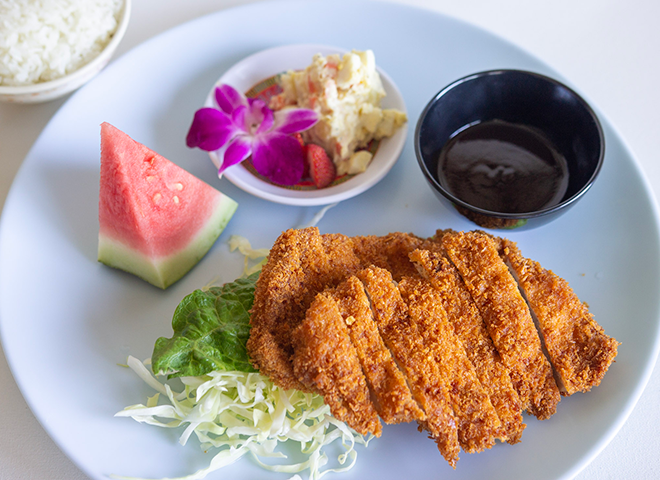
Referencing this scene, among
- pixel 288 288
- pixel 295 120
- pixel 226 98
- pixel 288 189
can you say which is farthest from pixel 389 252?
pixel 226 98

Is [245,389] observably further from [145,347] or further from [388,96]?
[388,96]

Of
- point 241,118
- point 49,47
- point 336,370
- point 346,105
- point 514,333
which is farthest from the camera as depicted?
point 49,47

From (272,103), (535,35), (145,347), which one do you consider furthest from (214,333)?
(535,35)

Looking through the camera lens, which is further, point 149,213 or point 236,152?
point 236,152

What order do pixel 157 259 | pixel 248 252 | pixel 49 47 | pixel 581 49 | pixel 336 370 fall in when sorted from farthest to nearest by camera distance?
pixel 581 49 → pixel 49 47 → pixel 248 252 → pixel 157 259 → pixel 336 370

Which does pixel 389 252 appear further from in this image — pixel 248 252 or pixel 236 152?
pixel 236 152

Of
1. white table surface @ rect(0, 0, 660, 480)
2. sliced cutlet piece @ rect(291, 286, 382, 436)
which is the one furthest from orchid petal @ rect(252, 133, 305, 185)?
white table surface @ rect(0, 0, 660, 480)

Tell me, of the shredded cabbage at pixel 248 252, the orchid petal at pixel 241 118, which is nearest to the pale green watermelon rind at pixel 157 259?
the shredded cabbage at pixel 248 252
